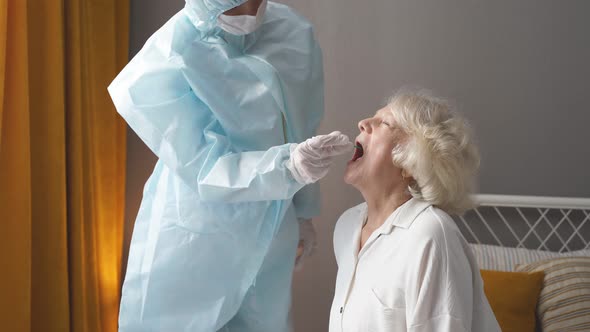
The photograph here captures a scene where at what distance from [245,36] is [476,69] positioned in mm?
1297

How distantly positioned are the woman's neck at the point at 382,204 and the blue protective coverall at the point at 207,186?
217 millimetres

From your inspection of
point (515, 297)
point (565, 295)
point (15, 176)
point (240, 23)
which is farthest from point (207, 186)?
point (565, 295)

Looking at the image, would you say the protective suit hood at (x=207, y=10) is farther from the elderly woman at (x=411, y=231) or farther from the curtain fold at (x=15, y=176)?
the curtain fold at (x=15, y=176)

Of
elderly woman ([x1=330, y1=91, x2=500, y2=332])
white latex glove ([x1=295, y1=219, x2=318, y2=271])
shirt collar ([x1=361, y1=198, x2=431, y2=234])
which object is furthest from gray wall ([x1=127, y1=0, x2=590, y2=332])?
shirt collar ([x1=361, y1=198, x2=431, y2=234])

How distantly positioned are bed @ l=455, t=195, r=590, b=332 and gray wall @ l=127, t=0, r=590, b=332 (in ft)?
0.33

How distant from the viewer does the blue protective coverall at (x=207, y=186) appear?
1.62m

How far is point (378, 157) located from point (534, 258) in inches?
45.5

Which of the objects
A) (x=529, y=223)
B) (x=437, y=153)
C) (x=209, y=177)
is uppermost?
(x=437, y=153)

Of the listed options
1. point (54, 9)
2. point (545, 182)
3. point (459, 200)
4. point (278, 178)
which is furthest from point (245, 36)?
point (545, 182)

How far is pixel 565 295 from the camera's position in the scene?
2.26m

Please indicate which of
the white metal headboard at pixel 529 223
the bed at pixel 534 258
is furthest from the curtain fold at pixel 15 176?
the white metal headboard at pixel 529 223

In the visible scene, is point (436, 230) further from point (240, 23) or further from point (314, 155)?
point (240, 23)

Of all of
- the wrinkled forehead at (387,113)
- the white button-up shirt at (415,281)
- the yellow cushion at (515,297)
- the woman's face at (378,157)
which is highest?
the wrinkled forehead at (387,113)

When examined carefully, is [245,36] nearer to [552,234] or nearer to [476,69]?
[476,69]
